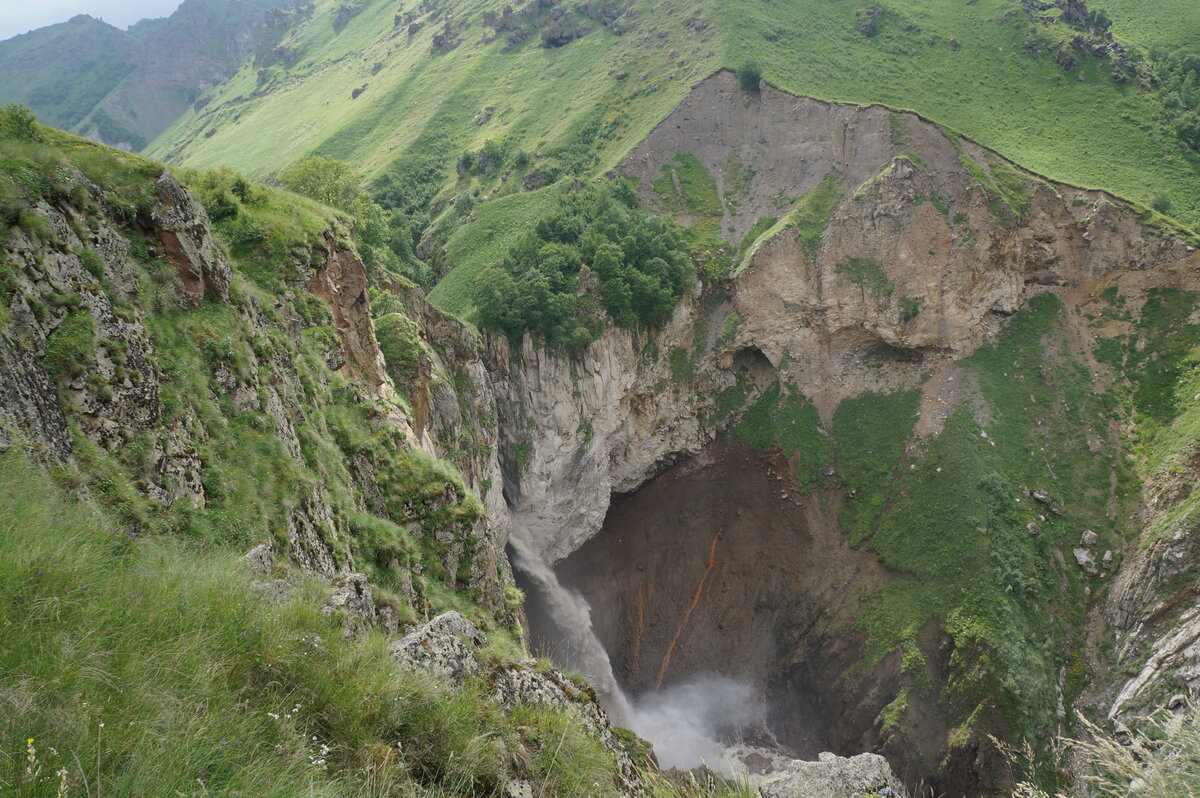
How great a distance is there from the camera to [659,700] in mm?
38406

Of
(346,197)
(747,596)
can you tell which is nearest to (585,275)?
(346,197)

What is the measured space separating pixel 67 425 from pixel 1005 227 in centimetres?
5109

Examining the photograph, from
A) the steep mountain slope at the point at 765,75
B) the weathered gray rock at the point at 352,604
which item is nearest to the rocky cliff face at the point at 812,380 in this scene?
the steep mountain slope at the point at 765,75

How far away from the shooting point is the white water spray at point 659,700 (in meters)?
36.2

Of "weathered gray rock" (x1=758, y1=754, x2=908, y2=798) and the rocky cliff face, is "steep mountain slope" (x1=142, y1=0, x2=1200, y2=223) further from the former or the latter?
"weathered gray rock" (x1=758, y1=754, x2=908, y2=798)

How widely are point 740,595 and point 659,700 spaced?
8.40 metres

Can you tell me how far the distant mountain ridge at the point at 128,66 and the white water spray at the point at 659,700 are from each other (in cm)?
16989

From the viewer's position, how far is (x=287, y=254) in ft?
67.5

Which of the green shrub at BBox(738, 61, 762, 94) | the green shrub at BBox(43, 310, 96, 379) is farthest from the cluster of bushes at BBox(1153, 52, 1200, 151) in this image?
the green shrub at BBox(43, 310, 96, 379)

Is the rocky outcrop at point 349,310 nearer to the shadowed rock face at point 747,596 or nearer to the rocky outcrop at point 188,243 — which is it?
the rocky outcrop at point 188,243

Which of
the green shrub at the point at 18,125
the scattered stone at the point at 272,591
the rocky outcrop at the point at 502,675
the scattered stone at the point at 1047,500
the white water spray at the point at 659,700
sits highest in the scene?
the green shrub at the point at 18,125

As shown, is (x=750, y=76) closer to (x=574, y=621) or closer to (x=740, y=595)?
(x=740, y=595)

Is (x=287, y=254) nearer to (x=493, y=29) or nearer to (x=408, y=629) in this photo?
(x=408, y=629)

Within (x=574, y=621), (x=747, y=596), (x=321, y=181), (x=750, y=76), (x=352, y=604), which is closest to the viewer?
(x=352, y=604)
